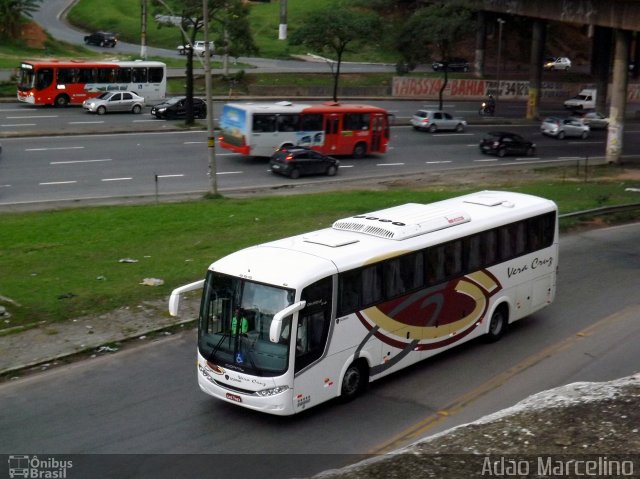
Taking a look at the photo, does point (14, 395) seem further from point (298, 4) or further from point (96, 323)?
point (298, 4)

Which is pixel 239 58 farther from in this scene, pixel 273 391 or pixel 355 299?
pixel 273 391

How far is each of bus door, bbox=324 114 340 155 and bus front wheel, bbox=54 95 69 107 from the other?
18.7 m

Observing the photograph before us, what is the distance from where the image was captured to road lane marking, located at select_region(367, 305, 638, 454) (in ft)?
44.2

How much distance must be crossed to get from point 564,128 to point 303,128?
21.3m

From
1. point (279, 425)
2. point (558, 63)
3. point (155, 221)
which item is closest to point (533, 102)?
point (558, 63)

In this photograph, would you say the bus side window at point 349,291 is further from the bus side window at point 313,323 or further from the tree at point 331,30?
the tree at point 331,30

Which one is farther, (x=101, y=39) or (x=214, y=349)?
(x=101, y=39)

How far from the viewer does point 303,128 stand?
4494cm

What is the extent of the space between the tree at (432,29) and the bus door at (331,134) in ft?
69.6

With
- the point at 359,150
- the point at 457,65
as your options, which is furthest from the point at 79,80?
the point at 457,65

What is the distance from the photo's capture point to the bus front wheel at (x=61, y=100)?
55.3m

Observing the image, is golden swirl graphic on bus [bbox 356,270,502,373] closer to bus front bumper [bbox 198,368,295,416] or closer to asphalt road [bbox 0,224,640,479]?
asphalt road [bbox 0,224,640,479]

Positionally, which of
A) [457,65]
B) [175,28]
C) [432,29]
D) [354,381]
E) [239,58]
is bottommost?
[354,381]

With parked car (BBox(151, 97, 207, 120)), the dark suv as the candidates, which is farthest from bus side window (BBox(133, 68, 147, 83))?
the dark suv
